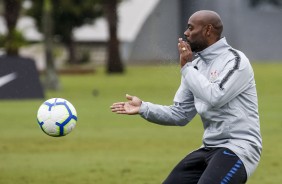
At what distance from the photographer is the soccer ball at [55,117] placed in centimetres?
908

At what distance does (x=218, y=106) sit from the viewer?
8102 millimetres

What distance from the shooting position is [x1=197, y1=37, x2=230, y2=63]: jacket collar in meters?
8.30

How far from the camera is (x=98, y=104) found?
96.7ft

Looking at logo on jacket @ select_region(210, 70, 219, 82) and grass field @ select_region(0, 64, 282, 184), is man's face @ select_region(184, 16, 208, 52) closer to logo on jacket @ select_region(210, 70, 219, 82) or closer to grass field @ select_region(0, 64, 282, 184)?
logo on jacket @ select_region(210, 70, 219, 82)

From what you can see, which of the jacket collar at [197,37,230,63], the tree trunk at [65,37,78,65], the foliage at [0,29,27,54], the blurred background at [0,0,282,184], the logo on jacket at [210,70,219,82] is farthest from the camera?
the tree trunk at [65,37,78,65]

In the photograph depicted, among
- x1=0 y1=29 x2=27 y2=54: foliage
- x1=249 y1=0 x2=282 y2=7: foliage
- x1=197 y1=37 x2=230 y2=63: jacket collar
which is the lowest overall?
x1=249 y1=0 x2=282 y2=7: foliage

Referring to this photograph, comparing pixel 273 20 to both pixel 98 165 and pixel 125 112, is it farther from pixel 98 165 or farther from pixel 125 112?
pixel 125 112

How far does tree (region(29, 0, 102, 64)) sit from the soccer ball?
53.8 meters

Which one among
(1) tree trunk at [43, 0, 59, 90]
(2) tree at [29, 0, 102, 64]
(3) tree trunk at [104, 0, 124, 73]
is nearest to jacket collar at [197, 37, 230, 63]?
(1) tree trunk at [43, 0, 59, 90]

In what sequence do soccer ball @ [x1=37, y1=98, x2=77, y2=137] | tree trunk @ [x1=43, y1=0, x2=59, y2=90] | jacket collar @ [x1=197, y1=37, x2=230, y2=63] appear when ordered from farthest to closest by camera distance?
tree trunk @ [x1=43, y1=0, x2=59, y2=90], soccer ball @ [x1=37, y1=98, x2=77, y2=137], jacket collar @ [x1=197, y1=37, x2=230, y2=63]

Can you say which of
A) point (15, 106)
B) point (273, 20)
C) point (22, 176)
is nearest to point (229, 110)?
point (22, 176)

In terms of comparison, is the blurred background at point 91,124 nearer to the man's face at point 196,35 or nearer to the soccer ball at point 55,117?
the soccer ball at point 55,117

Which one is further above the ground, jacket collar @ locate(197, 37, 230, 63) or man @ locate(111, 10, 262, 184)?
jacket collar @ locate(197, 37, 230, 63)

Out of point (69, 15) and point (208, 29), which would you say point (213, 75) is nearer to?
point (208, 29)
